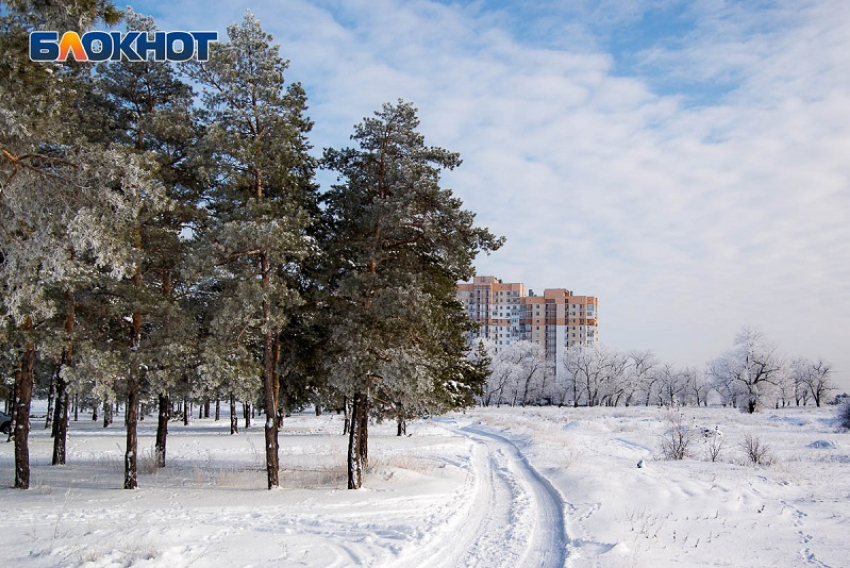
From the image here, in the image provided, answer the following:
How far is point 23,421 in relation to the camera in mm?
14891

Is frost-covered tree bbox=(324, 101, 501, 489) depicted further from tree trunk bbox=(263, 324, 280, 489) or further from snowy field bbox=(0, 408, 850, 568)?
snowy field bbox=(0, 408, 850, 568)

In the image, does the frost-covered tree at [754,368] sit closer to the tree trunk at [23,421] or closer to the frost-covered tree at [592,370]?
the frost-covered tree at [592,370]

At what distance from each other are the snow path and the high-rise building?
117 m

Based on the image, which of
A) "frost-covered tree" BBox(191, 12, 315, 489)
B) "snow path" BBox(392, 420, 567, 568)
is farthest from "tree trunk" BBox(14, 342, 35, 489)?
"snow path" BBox(392, 420, 567, 568)

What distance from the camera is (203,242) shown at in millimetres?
13492

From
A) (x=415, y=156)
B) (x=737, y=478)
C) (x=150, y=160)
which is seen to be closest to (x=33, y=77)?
(x=150, y=160)

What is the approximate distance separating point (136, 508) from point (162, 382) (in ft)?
11.3

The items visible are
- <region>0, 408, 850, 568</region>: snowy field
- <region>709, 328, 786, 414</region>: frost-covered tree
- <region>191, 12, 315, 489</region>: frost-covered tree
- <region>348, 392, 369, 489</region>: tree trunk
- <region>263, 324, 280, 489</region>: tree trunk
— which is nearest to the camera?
<region>0, 408, 850, 568</region>: snowy field

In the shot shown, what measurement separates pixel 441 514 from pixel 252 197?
908cm

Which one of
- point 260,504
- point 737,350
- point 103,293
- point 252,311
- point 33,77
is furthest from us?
point 737,350

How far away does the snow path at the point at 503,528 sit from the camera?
8227 millimetres

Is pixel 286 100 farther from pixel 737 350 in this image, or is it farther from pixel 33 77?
pixel 737 350

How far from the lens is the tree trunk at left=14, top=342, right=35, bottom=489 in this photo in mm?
14484

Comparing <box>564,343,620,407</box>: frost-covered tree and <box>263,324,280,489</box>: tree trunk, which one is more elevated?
<box>263,324,280,489</box>: tree trunk
